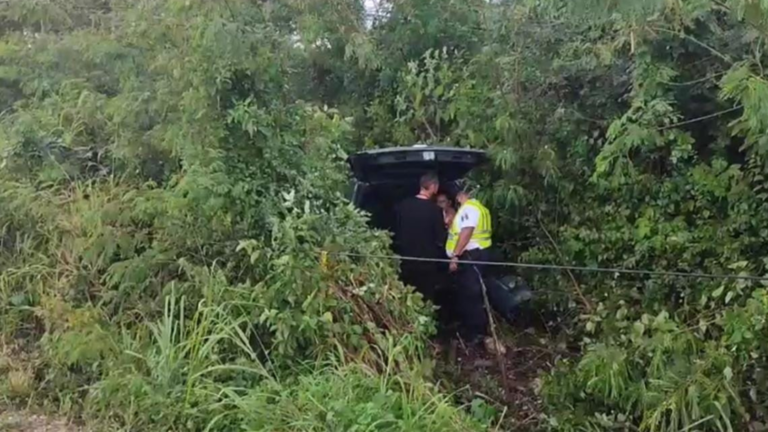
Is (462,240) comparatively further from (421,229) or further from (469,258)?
(421,229)

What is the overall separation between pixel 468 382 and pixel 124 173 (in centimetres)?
343

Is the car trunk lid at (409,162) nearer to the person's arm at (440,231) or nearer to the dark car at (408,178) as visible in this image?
the dark car at (408,178)

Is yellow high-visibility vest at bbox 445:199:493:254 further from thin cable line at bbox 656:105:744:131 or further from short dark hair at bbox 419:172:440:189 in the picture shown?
thin cable line at bbox 656:105:744:131

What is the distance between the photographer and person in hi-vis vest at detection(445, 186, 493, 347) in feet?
22.7

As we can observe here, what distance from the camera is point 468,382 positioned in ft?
19.6

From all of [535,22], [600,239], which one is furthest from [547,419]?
[535,22]

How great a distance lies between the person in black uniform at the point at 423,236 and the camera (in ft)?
22.8

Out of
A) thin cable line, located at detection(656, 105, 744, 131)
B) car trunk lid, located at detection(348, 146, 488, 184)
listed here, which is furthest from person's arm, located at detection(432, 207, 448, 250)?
thin cable line, located at detection(656, 105, 744, 131)

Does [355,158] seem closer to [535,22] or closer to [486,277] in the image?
[486,277]

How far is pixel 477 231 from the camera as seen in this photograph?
7074mm

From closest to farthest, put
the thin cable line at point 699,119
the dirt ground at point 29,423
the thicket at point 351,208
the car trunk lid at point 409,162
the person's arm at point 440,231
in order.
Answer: the thicket at point 351,208
the dirt ground at point 29,423
the thin cable line at point 699,119
the car trunk lid at point 409,162
the person's arm at point 440,231

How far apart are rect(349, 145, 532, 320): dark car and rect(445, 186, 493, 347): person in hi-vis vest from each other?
0.34 m

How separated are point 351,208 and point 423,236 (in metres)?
1.18

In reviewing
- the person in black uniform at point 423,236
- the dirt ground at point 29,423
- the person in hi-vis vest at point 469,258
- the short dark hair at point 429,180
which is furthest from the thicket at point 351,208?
the person in black uniform at point 423,236
